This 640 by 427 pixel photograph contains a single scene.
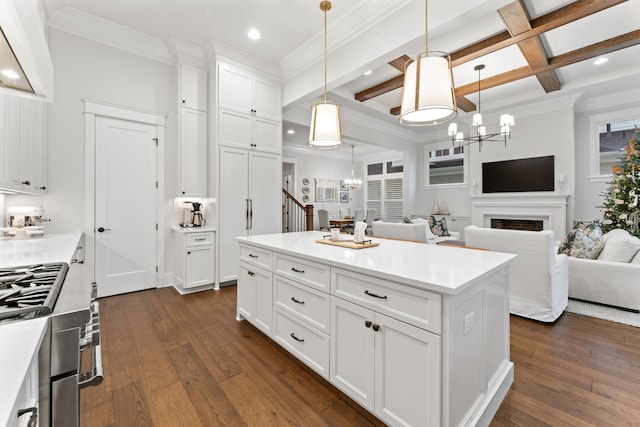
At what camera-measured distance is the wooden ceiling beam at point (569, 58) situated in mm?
3633

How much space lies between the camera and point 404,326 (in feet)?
4.58

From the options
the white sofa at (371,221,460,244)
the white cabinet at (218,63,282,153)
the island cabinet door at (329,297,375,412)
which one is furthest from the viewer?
the white cabinet at (218,63,282,153)

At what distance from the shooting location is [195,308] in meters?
3.33

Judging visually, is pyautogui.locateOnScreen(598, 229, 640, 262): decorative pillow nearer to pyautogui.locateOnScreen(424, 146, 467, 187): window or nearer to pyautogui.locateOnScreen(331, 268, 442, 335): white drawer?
pyautogui.locateOnScreen(331, 268, 442, 335): white drawer

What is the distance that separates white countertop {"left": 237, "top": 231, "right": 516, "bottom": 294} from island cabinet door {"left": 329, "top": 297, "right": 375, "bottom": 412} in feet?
0.82

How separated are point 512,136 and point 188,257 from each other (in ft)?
22.4

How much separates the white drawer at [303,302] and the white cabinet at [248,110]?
8.64 ft

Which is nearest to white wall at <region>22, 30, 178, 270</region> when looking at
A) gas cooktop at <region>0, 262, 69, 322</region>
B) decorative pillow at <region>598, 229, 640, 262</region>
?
gas cooktop at <region>0, 262, 69, 322</region>

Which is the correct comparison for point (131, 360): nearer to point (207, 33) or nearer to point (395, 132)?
point (207, 33)

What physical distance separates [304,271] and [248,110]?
10.4 feet

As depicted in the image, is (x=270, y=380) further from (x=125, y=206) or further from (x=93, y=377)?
(x=125, y=206)

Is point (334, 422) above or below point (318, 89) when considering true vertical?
below

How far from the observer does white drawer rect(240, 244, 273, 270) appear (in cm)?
243

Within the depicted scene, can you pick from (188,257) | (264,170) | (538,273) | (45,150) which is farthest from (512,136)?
(45,150)
